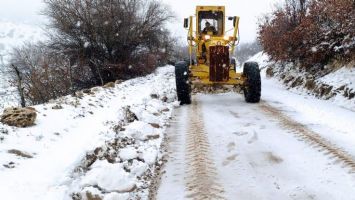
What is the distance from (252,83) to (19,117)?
6.15 meters

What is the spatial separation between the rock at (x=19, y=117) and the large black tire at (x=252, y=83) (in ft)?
19.3

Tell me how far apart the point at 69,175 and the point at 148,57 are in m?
20.7

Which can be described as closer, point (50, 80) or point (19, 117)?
point (19, 117)

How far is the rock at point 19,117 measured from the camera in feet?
23.3

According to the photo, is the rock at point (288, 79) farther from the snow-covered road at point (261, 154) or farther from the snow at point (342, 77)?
the snow-covered road at point (261, 154)

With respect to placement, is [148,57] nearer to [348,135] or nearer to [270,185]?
[348,135]

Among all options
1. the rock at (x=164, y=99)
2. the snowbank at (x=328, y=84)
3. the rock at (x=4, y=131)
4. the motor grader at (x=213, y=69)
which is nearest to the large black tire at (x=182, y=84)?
the motor grader at (x=213, y=69)

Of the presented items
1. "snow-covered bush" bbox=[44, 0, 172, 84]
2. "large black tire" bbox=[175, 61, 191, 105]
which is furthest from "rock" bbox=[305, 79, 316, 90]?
"snow-covered bush" bbox=[44, 0, 172, 84]

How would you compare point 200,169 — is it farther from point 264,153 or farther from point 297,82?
point 297,82

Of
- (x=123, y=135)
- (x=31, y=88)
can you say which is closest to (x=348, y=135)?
(x=123, y=135)

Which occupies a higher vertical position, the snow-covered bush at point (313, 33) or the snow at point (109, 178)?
the snow-covered bush at point (313, 33)

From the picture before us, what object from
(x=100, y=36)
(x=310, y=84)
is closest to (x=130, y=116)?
(x=310, y=84)

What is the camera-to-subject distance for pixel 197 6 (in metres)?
13.0

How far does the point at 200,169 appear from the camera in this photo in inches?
224
